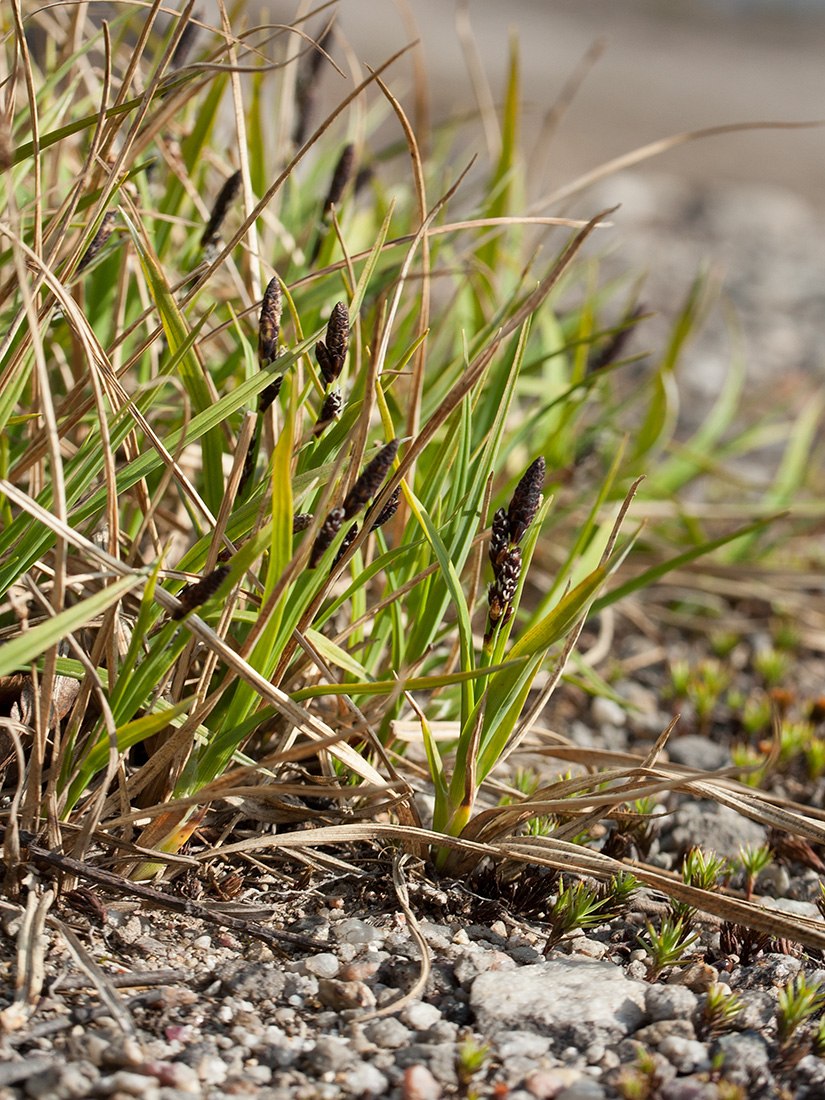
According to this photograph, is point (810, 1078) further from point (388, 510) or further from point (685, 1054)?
point (388, 510)

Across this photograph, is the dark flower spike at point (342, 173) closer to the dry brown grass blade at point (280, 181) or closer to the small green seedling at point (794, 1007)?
the dry brown grass blade at point (280, 181)

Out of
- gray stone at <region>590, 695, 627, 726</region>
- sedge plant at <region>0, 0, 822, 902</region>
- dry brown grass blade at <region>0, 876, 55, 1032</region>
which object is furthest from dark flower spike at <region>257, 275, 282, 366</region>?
gray stone at <region>590, 695, 627, 726</region>

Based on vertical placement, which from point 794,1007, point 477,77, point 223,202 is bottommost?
point 794,1007

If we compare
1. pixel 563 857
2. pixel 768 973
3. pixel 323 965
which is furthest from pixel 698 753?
pixel 323 965

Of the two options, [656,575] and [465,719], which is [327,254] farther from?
[465,719]

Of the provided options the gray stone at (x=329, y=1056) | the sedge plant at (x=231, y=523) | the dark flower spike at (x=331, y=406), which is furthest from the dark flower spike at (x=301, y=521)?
the gray stone at (x=329, y=1056)

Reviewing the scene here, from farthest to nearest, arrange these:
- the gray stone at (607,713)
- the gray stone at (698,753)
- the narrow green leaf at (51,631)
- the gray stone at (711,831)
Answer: the gray stone at (607,713), the gray stone at (698,753), the gray stone at (711,831), the narrow green leaf at (51,631)
